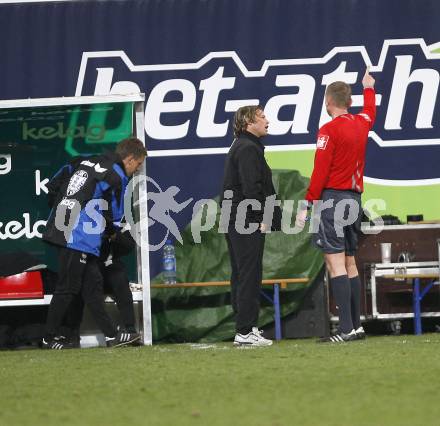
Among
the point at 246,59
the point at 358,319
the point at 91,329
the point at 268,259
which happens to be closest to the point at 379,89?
the point at 246,59

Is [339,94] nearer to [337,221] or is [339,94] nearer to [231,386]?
[337,221]

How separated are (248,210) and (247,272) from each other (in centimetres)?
45

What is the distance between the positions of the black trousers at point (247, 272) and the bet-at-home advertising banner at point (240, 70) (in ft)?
7.28

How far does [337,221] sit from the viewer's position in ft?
27.5

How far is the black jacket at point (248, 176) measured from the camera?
820cm

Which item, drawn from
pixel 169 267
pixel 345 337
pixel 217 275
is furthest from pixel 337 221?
pixel 169 267

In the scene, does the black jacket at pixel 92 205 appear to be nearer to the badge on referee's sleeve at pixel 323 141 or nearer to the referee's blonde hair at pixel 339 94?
the badge on referee's sleeve at pixel 323 141

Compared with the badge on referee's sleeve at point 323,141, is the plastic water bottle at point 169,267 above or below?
below

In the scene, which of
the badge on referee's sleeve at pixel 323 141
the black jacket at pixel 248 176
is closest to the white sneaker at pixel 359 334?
the black jacket at pixel 248 176

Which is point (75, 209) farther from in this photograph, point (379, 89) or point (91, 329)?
point (379, 89)


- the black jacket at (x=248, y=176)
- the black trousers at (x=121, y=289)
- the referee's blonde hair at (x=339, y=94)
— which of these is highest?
the referee's blonde hair at (x=339, y=94)

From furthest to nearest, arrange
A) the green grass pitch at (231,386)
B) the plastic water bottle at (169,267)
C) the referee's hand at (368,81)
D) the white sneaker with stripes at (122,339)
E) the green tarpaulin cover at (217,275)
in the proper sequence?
the plastic water bottle at (169,267), the green tarpaulin cover at (217,275), the white sneaker with stripes at (122,339), the referee's hand at (368,81), the green grass pitch at (231,386)

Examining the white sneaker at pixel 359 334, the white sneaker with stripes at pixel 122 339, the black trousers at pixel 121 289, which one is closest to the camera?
the white sneaker at pixel 359 334

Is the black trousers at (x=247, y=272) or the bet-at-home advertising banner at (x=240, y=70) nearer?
the black trousers at (x=247, y=272)
